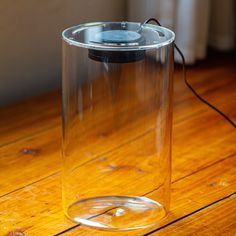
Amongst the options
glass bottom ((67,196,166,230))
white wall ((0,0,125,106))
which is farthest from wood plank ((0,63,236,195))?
white wall ((0,0,125,106))

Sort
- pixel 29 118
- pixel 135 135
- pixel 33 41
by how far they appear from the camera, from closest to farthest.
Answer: pixel 135 135 → pixel 29 118 → pixel 33 41

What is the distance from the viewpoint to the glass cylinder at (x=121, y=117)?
117 centimetres

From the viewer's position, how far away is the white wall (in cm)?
171

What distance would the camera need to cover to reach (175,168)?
139 centimetres

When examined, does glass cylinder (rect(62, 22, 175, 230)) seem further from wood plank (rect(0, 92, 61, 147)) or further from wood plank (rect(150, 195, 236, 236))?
wood plank (rect(0, 92, 61, 147))

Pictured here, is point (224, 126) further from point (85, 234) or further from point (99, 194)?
point (85, 234)

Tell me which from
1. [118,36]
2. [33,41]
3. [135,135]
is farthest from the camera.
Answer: [33,41]

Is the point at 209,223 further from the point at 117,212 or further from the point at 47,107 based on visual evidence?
the point at 47,107

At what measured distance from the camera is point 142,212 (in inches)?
47.8

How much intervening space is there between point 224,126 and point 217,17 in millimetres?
594

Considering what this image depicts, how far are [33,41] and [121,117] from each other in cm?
49

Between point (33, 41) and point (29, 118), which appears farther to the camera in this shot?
point (33, 41)

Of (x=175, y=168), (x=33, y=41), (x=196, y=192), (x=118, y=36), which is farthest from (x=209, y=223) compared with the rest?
(x=33, y=41)

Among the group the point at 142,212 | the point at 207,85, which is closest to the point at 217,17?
the point at 207,85
